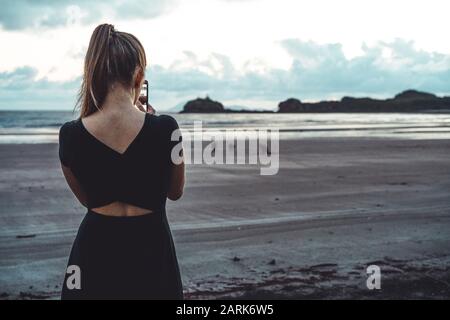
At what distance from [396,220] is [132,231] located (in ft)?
20.6

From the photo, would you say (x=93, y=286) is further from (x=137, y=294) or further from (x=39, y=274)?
(x=39, y=274)

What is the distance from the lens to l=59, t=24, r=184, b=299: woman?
7.82 ft

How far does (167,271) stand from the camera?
2.53 meters

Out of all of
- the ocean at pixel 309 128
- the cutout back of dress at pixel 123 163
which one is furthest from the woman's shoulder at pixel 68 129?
the ocean at pixel 309 128

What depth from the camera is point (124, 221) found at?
246 centimetres

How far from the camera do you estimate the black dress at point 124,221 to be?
7.87ft

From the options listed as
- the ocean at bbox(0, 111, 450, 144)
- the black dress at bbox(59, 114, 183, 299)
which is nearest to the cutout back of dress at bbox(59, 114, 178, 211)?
the black dress at bbox(59, 114, 183, 299)

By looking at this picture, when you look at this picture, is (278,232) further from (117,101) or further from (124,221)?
(117,101)

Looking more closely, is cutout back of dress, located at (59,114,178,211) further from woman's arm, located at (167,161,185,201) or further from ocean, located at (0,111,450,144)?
ocean, located at (0,111,450,144)

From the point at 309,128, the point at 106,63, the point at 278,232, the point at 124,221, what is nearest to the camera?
the point at 106,63

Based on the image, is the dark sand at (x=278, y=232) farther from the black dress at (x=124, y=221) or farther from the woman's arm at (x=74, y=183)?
the woman's arm at (x=74, y=183)

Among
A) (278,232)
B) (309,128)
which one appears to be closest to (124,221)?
(278,232)

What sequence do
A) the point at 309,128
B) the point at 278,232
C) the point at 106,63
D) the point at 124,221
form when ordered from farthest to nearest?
the point at 309,128, the point at 278,232, the point at 124,221, the point at 106,63

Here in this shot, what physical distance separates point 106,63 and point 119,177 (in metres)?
0.45
